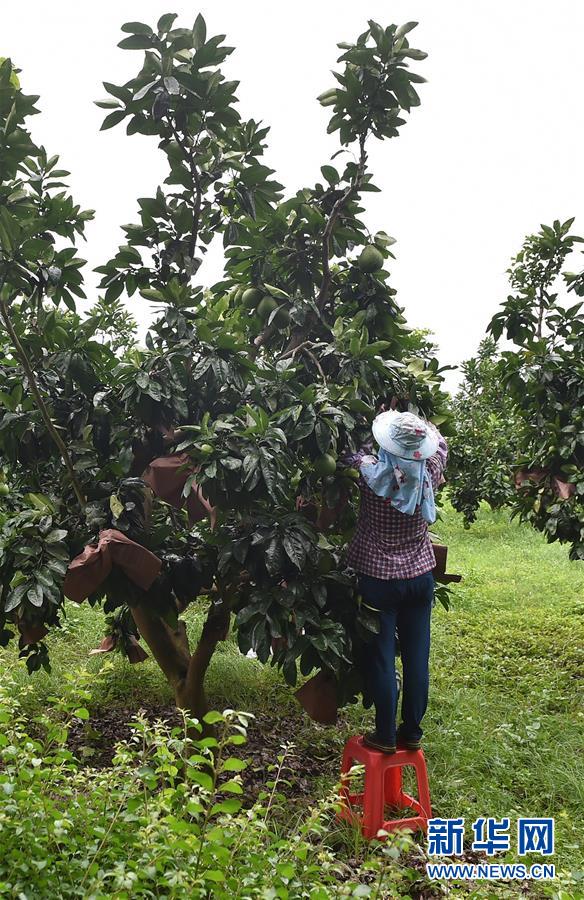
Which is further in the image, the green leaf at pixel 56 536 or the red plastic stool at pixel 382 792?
the red plastic stool at pixel 382 792

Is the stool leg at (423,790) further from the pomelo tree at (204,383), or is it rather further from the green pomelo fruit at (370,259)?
the green pomelo fruit at (370,259)

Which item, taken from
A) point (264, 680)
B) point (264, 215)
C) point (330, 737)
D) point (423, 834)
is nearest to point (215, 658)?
point (264, 680)

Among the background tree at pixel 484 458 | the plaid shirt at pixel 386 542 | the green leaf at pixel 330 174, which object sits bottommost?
the plaid shirt at pixel 386 542

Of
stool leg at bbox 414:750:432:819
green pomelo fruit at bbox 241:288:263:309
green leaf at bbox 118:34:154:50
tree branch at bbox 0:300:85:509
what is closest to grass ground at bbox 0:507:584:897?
stool leg at bbox 414:750:432:819

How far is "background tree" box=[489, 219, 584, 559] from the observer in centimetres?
377

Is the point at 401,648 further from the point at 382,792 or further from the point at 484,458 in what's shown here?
the point at 484,458

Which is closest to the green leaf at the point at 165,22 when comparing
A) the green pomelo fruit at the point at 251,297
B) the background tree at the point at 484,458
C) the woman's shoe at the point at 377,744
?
the green pomelo fruit at the point at 251,297

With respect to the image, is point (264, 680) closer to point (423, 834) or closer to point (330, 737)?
point (330, 737)

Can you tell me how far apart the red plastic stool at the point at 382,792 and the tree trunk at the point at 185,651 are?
0.68m

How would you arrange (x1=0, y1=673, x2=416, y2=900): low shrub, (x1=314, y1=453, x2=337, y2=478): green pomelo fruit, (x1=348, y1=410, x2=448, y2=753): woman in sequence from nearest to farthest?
(x1=0, y1=673, x2=416, y2=900): low shrub < (x1=314, y1=453, x2=337, y2=478): green pomelo fruit < (x1=348, y1=410, x2=448, y2=753): woman

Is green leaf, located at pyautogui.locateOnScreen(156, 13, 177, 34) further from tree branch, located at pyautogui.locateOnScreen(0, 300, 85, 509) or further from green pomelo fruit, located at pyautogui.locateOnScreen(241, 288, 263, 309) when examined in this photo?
tree branch, located at pyautogui.locateOnScreen(0, 300, 85, 509)

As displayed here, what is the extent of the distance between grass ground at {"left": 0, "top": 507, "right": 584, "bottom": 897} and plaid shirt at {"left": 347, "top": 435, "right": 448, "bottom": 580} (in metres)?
0.90

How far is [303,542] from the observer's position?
2299mm

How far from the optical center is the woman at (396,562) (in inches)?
94.8
